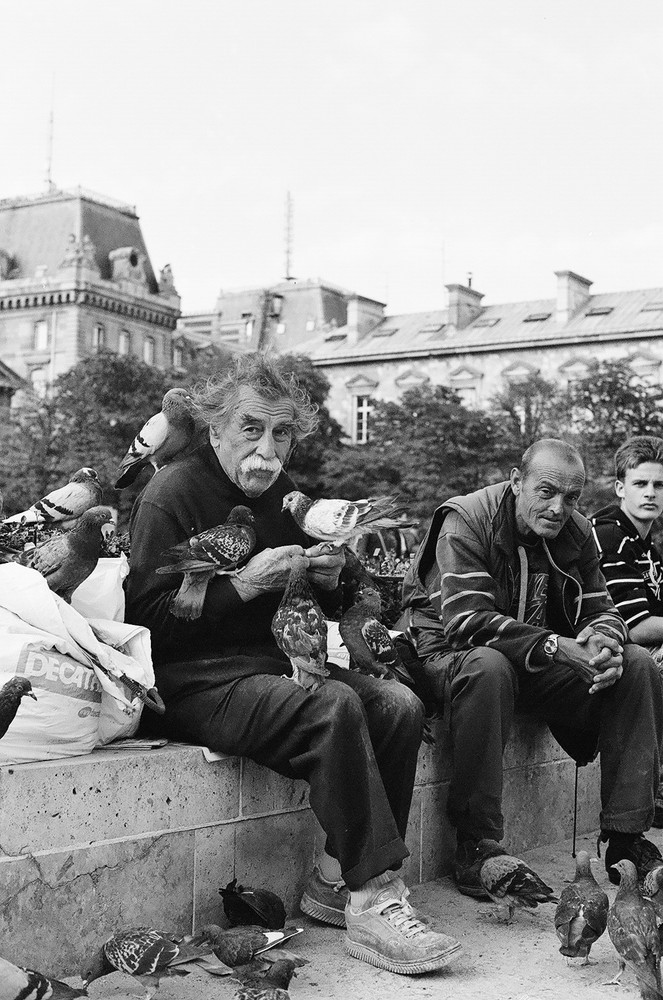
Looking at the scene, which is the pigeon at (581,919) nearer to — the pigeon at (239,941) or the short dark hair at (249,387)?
the pigeon at (239,941)

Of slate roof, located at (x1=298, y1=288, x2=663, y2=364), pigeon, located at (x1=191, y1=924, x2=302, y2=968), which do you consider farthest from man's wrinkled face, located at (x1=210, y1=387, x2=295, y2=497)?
slate roof, located at (x1=298, y1=288, x2=663, y2=364)

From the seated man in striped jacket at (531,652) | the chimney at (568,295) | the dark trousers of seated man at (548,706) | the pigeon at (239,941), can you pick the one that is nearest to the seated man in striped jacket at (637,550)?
the seated man in striped jacket at (531,652)

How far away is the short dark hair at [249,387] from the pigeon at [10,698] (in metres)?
1.38

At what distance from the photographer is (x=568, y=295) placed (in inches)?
2176

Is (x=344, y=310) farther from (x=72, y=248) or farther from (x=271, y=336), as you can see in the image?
(x=72, y=248)

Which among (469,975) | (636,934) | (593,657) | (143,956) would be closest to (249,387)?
(593,657)

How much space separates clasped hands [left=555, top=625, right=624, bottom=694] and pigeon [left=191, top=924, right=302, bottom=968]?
5.46 feet

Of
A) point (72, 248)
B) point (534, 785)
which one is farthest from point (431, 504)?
point (72, 248)

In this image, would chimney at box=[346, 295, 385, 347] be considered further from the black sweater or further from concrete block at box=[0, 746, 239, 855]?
concrete block at box=[0, 746, 239, 855]

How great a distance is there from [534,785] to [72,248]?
73.6 metres

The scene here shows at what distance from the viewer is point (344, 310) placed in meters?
82.2

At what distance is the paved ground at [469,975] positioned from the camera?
3.81m

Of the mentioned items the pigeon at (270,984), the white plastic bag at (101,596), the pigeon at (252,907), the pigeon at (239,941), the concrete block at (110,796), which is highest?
the white plastic bag at (101,596)

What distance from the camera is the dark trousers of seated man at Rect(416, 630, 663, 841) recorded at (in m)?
4.85
